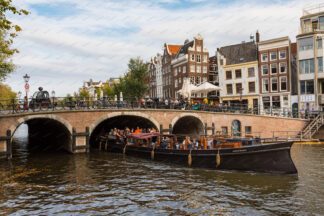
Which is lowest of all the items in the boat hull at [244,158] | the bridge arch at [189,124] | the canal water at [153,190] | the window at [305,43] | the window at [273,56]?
the canal water at [153,190]

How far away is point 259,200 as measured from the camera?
10.9 meters

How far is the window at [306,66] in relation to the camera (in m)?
35.4

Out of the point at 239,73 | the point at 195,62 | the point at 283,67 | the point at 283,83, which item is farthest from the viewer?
the point at 195,62

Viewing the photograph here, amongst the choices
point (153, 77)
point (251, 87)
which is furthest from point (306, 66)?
point (153, 77)

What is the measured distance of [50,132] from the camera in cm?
3178

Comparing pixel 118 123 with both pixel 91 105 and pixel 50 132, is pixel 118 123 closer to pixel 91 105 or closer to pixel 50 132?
pixel 50 132

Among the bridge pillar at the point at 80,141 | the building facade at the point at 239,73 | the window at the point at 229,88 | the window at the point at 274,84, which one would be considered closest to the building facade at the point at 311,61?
the window at the point at 274,84

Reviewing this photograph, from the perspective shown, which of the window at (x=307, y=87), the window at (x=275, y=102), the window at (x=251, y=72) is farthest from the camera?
the window at (x=251, y=72)

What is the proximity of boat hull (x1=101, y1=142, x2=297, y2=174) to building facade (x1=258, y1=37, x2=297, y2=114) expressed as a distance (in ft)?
78.2

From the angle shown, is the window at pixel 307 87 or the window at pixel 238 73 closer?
the window at pixel 307 87

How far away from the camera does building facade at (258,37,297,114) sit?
37969 mm

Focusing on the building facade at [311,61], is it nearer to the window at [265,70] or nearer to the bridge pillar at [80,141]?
the window at [265,70]

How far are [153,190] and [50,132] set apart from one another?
2272 cm

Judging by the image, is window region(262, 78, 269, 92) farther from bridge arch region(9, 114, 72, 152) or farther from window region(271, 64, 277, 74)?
bridge arch region(9, 114, 72, 152)
